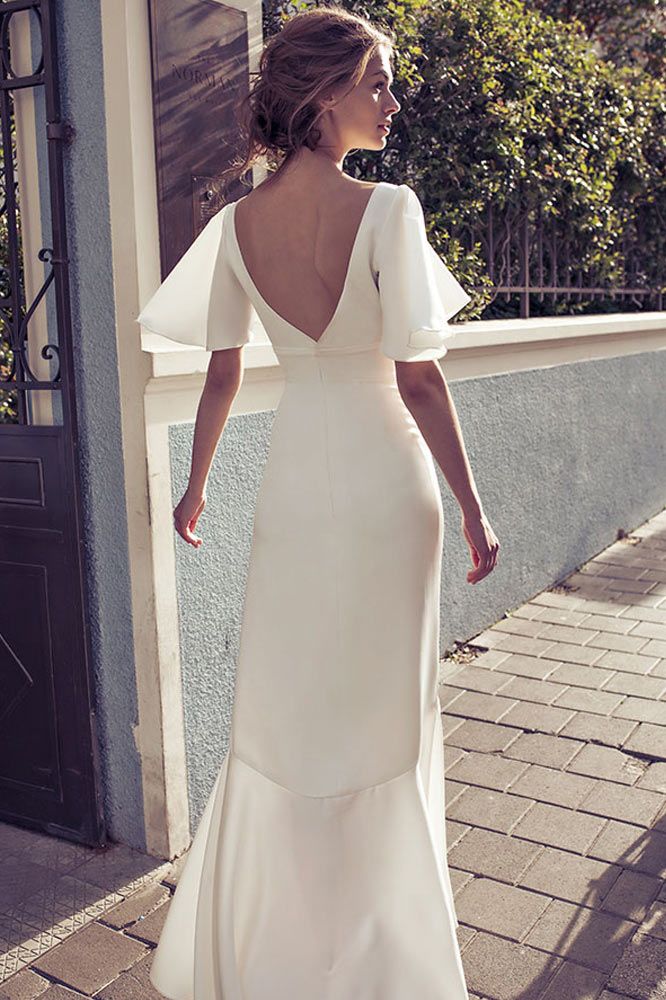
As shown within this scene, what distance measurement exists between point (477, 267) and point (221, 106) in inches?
96.0

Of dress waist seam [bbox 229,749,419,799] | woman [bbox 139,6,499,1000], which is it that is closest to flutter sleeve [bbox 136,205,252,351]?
woman [bbox 139,6,499,1000]

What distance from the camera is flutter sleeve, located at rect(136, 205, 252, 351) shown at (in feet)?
8.30

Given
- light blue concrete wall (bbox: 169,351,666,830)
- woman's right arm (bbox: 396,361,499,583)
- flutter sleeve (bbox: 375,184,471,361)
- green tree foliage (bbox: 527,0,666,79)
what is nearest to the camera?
flutter sleeve (bbox: 375,184,471,361)

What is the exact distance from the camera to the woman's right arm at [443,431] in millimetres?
2268

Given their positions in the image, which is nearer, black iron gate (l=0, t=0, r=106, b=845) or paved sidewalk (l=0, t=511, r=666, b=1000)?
paved sidewalk (l=0, t=511, r=666, b=1000)

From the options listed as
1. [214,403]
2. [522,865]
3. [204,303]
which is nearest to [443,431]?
[214,403]

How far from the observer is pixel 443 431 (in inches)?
89.9

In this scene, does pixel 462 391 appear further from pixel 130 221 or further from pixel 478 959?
pixel 478 959

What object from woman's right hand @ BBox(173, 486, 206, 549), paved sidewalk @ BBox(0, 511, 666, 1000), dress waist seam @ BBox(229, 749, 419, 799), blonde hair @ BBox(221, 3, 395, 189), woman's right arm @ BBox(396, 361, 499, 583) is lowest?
paved sidewalk @ BBox(0, 511, 666, 1000)

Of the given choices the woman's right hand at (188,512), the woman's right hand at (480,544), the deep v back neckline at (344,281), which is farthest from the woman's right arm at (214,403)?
the woman's right hand at (480,544)

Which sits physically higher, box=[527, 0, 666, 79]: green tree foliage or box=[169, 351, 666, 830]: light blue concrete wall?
box=[527, 0, 666, 79]: green tree foliage

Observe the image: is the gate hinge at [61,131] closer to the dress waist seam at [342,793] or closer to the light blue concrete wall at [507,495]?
the light blue concrete wall at [507,495]

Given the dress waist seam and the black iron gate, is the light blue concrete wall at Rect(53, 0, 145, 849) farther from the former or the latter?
the dress waist seam

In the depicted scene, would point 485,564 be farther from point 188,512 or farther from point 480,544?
point 188,512
